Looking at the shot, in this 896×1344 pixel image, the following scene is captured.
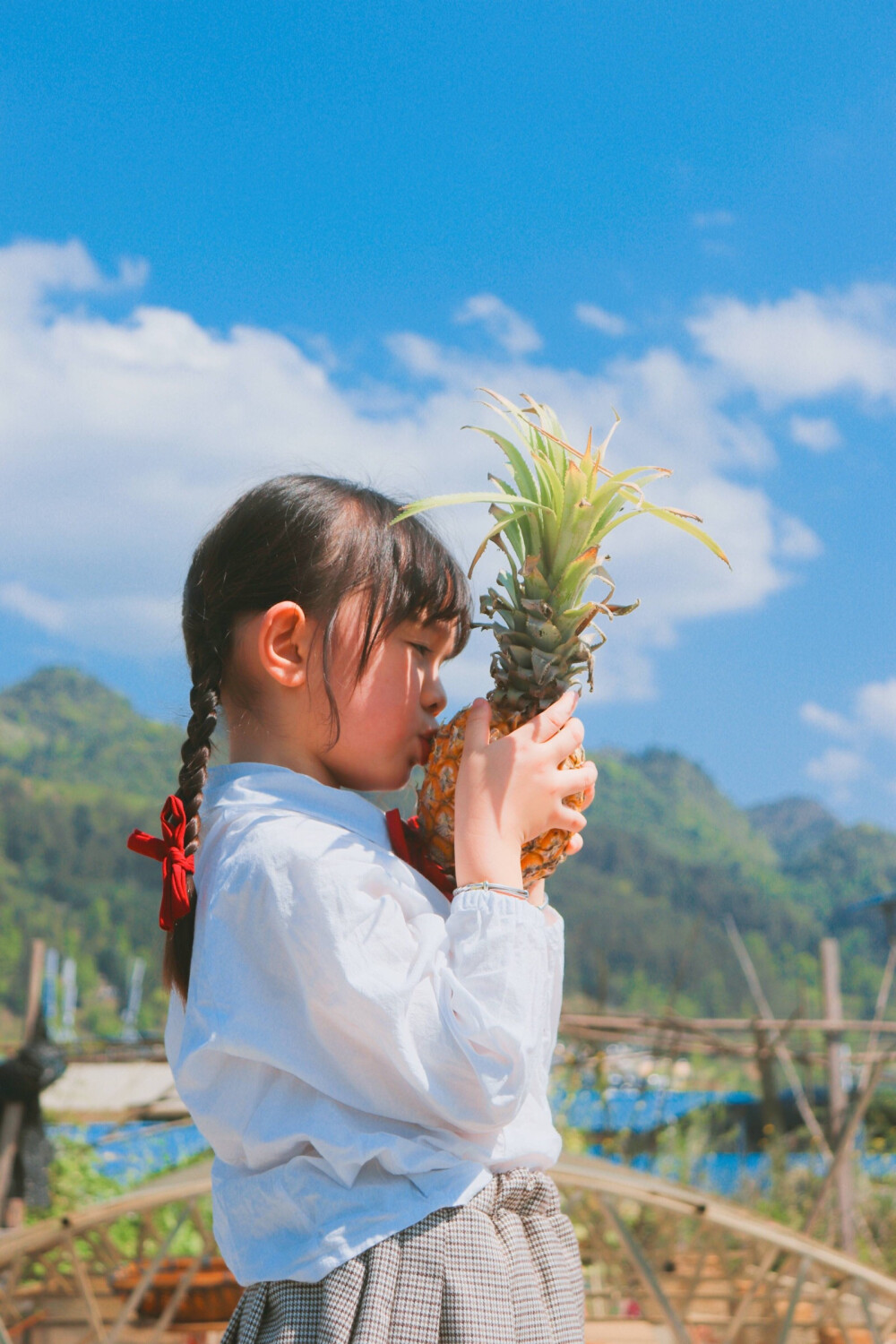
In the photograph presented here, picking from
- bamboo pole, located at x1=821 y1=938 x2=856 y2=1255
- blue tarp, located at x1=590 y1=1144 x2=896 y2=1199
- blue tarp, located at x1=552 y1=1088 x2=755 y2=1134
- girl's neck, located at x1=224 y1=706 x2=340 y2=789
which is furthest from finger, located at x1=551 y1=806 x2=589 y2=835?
bamboo pole, located at x1=821 y1=938 x2=856 y2=1255

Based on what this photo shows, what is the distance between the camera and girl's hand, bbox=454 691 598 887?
149 centimetres

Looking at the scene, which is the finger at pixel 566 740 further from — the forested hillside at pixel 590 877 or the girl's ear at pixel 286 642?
the forested hillside at pixel 590 877

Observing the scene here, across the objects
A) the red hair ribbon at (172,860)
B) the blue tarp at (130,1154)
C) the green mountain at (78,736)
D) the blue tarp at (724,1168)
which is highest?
the green mountain at (78,736)

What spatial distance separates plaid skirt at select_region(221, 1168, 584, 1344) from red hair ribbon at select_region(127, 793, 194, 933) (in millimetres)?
456

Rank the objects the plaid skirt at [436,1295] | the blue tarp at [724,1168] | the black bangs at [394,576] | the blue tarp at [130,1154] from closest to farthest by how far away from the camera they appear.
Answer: the plaid skirt at [436,1295] → the black bangs at [394,576] → the blue tarp at [724,1168] → the blue tarp at [130,1154]

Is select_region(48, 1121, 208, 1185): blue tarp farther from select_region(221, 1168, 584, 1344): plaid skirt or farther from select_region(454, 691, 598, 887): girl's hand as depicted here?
select_region(454, 691, 598, 887): girl's hand

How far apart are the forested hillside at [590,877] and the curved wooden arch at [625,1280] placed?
532 inches

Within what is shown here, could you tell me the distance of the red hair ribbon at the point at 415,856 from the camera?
1.64 m

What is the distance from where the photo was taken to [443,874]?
1.65m

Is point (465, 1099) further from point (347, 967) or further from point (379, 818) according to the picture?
point (379, 818)

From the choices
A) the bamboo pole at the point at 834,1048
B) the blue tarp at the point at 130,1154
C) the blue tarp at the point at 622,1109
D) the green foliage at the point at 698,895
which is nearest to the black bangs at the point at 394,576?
the green foliage at the point at 698,895

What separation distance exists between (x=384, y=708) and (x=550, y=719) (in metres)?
0.24

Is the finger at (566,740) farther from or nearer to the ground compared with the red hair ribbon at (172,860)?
farther from the ground

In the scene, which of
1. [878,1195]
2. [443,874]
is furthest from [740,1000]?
[443,874]
